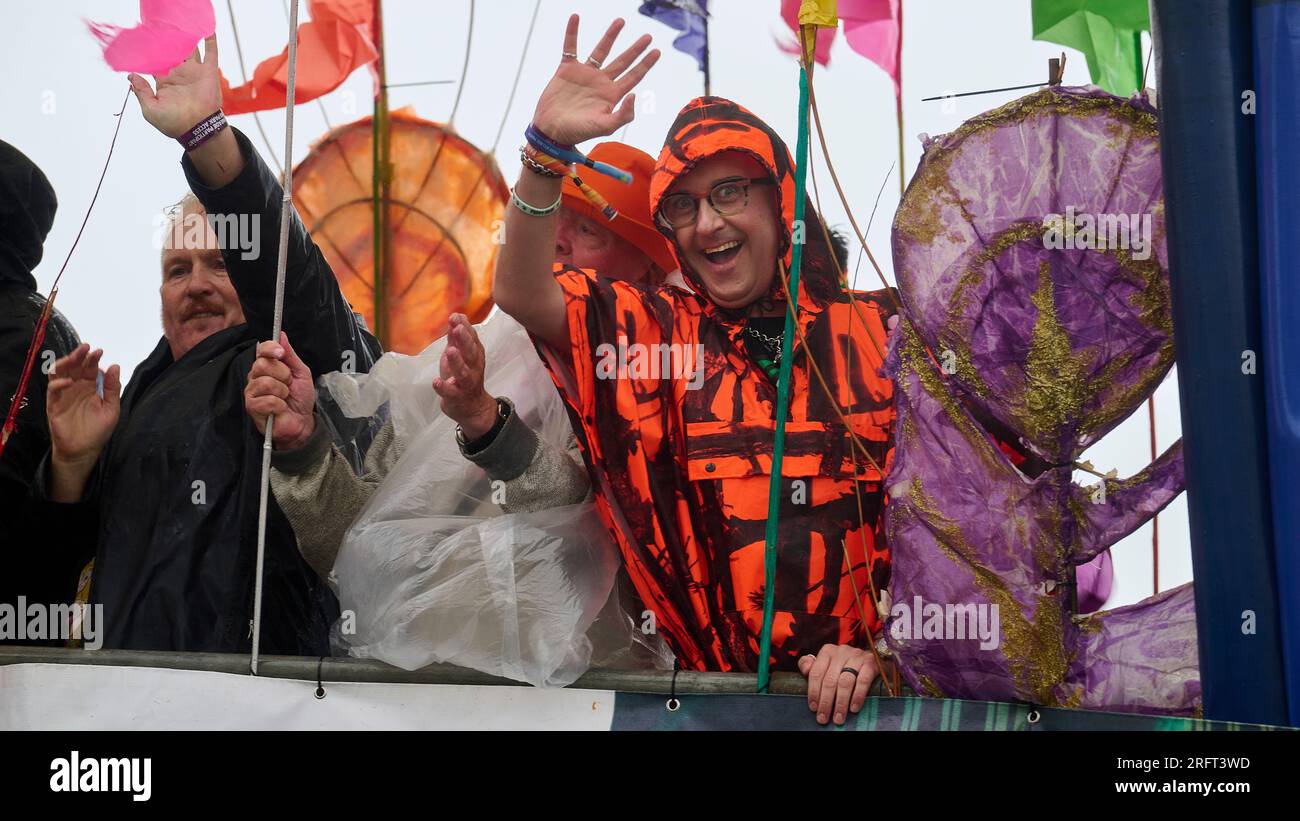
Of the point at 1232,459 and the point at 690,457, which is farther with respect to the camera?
the point at 690,457

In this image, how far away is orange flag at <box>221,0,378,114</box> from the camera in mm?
3043

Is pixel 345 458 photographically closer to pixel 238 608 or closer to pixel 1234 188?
pixel 238 608

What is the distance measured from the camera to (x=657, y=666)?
90.5 inches

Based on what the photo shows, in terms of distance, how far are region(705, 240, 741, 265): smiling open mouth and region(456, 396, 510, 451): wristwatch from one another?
40 centimetres

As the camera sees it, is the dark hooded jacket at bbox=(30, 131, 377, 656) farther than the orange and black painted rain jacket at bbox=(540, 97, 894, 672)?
Yes

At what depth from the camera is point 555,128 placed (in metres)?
2.10

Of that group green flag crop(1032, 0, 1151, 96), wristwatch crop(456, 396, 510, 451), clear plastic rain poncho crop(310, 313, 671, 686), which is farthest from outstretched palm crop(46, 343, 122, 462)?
green flag crop(1032, 0, 1151, 96)

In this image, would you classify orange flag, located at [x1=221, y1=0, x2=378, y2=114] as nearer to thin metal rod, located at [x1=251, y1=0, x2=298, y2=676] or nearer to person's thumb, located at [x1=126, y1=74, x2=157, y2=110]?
person's thumb, located at [x1=126, y1=74, x2=157, y2=110]

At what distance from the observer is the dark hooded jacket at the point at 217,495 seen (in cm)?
236

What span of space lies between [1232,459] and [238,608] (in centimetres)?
151

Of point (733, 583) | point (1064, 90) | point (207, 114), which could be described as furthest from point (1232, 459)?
point (207, 114)

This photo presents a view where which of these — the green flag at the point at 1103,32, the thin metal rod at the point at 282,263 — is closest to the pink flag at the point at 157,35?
the thin metal rod at the point at 282,263

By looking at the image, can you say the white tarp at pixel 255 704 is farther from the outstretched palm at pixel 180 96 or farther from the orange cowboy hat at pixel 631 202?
the orange cowboy hat at pixel 631 202
